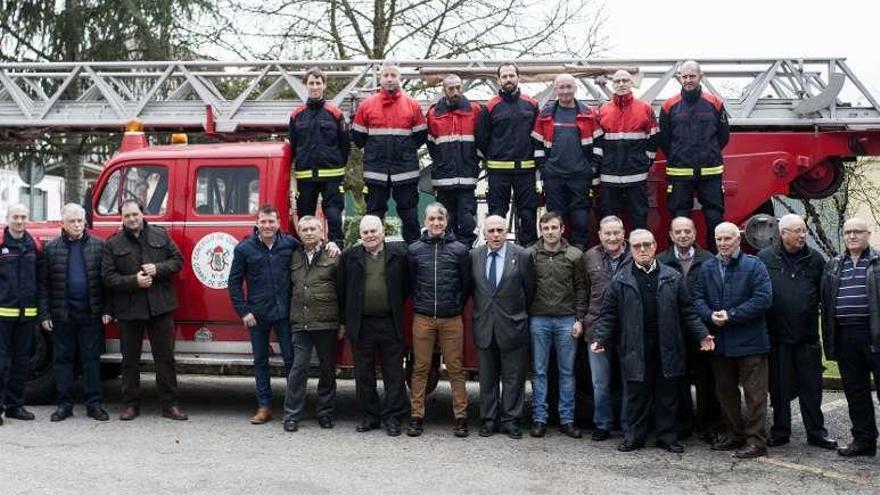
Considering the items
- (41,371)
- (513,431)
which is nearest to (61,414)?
(41,371)

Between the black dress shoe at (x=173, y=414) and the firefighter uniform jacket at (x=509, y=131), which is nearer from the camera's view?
the firefighter uniform jacket at (x=509, y=131)

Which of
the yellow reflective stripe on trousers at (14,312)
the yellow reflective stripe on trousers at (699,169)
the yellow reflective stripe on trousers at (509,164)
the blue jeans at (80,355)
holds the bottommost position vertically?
the blue jeans at (80,355)

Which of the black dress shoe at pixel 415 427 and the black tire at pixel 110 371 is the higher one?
the black tire at pixel 110 371

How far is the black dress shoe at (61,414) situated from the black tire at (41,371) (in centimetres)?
61

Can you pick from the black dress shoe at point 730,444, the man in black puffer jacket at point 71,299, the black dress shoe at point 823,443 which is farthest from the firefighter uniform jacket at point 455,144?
the black dress shoe at point 823,443

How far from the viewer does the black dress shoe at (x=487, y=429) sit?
746cm

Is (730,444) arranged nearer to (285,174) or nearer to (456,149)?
(456,149)

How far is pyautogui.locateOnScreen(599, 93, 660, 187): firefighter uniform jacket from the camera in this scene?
766 centimetres

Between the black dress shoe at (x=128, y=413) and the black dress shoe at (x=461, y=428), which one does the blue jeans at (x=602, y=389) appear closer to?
the black dress shoe at (x=461, y=428)

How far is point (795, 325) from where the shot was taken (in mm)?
7113

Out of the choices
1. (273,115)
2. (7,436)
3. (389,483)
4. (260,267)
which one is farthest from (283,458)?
(273,115)

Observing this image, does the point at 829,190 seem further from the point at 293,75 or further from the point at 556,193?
the point at 293,75

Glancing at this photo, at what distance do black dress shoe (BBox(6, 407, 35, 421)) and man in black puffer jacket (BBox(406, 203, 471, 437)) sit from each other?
3.20 metres

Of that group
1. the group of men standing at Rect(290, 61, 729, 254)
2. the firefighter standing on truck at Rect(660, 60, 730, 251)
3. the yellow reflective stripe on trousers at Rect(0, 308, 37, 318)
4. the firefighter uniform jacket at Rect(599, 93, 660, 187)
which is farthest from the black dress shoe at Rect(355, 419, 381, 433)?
the firefighter standing on truck at Rect(660, 60, 730, 251)
